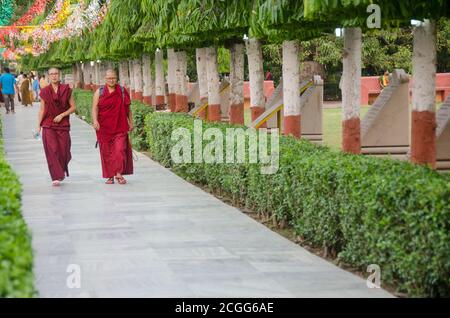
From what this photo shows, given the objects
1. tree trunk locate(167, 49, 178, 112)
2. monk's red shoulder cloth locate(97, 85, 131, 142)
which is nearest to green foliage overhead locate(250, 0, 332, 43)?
monk's red shoulder cloth locate(97, 85, 131, 142)

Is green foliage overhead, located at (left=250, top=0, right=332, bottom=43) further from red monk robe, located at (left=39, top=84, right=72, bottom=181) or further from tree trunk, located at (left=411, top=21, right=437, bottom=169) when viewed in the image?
red monk robe, located at (left=39, top=84, right=72, bottom=181)

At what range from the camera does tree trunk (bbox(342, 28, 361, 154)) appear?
1414cm

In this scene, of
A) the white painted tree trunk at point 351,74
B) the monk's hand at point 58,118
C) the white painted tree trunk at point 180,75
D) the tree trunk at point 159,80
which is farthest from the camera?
the tree trunk at point 159,80

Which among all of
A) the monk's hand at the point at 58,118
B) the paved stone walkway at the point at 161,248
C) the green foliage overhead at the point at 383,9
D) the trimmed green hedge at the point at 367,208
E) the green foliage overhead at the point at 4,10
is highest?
the green foliage overhead at the point at 4,10

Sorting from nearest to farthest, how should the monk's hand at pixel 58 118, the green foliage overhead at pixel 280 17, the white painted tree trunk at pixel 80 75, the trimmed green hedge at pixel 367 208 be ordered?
the trimmed green hedge at pixel 367 208 < the green foliage overhead at pixel 280 17 < the monk's hand at pixel 58 118 < the white painted tree trunk at pixel 80 75

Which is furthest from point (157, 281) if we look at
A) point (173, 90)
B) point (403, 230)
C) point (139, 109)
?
point (173, 90)

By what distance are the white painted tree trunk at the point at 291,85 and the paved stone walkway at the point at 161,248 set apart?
2086 millimetres

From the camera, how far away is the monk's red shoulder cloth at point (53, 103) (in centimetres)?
1623

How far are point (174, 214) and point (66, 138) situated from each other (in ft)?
13.7

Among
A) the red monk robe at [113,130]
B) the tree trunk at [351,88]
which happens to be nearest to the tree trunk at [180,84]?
the red monk robe at [113,130]

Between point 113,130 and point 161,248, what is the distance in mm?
6482

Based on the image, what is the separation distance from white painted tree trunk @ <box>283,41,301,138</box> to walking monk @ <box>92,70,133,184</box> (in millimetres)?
2591

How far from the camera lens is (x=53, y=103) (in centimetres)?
1625

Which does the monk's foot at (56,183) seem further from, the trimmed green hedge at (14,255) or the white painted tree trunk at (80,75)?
the white painted tree trunk at (80,75)
